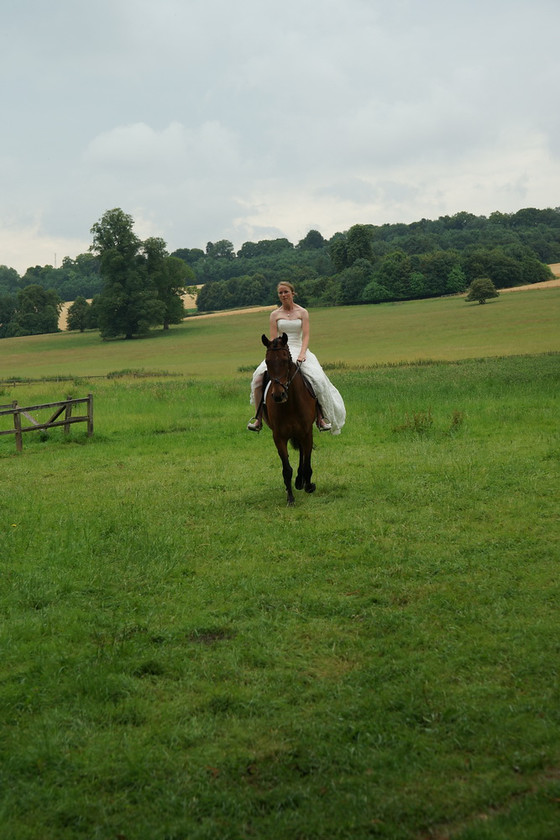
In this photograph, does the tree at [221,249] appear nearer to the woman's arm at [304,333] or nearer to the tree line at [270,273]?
the tree line at [270,273]

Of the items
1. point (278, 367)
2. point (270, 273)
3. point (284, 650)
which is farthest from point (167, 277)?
point (284, 650)

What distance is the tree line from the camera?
9156 centimetres

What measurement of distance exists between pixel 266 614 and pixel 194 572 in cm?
159

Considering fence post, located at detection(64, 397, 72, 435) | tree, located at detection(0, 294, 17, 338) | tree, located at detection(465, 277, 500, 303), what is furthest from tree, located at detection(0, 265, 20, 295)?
fence post, located at detection(64, 397, 72, 435)

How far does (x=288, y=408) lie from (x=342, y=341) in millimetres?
60906

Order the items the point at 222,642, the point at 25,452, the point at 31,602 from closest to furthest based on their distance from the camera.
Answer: the point at 222,642
the point at 31,602
the point at 25,452

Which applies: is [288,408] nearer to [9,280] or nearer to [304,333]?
[304,333]

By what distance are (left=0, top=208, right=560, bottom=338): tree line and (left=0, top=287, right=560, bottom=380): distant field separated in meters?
4.93

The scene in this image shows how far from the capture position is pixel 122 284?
91500mm

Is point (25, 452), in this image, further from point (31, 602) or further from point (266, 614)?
point (266, 614)

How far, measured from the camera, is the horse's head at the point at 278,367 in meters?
10.6

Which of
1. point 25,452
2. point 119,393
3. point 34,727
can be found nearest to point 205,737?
point 34,727

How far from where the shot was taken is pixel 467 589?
7.05 m

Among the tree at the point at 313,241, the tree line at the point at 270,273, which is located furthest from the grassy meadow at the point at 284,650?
the tree at the point at 313,241
